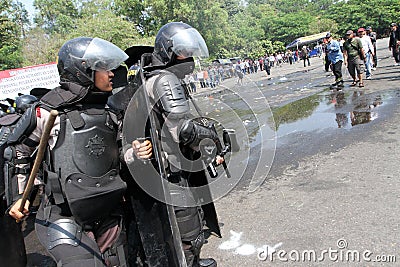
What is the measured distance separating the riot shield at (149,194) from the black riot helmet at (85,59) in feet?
0.73

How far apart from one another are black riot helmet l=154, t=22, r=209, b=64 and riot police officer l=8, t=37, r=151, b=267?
47cm

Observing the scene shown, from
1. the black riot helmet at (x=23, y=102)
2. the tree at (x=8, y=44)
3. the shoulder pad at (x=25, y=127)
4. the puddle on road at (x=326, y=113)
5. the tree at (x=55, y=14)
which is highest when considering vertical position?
the tree at (x=55, y=14)

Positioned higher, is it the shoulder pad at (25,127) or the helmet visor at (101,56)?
the helmet visor at (101,56)

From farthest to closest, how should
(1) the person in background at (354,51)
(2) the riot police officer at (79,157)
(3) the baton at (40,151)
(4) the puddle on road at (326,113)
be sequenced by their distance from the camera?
1. (1) the person in background at (354,51)
2. (4) the puddle on road at (326,113)
3. (2) the riot police officer at (79,157)
4. (3) the baton at (40,151)

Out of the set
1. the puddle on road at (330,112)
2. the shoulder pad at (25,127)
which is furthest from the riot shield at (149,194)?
the puddle on road at (330,112)

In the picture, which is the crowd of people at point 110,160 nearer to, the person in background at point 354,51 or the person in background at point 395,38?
the person in background at point 354,51

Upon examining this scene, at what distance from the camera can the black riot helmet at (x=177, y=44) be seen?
8.58 feet

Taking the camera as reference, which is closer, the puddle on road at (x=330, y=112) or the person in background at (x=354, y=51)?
the puddle on road at (x=330, y=112)

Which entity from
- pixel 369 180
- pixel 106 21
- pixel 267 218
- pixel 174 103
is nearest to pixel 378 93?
pixel 369 180

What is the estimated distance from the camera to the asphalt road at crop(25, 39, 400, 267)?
2764mm

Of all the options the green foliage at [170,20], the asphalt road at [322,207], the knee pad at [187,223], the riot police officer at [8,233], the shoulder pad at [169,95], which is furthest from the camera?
the green foliage at [170,20]

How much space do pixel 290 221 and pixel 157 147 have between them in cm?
178

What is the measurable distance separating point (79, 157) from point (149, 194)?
2.08 ft

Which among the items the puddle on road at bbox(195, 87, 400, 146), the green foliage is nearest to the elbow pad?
the puddle on road at bbox(195, 87, 400, 146)
